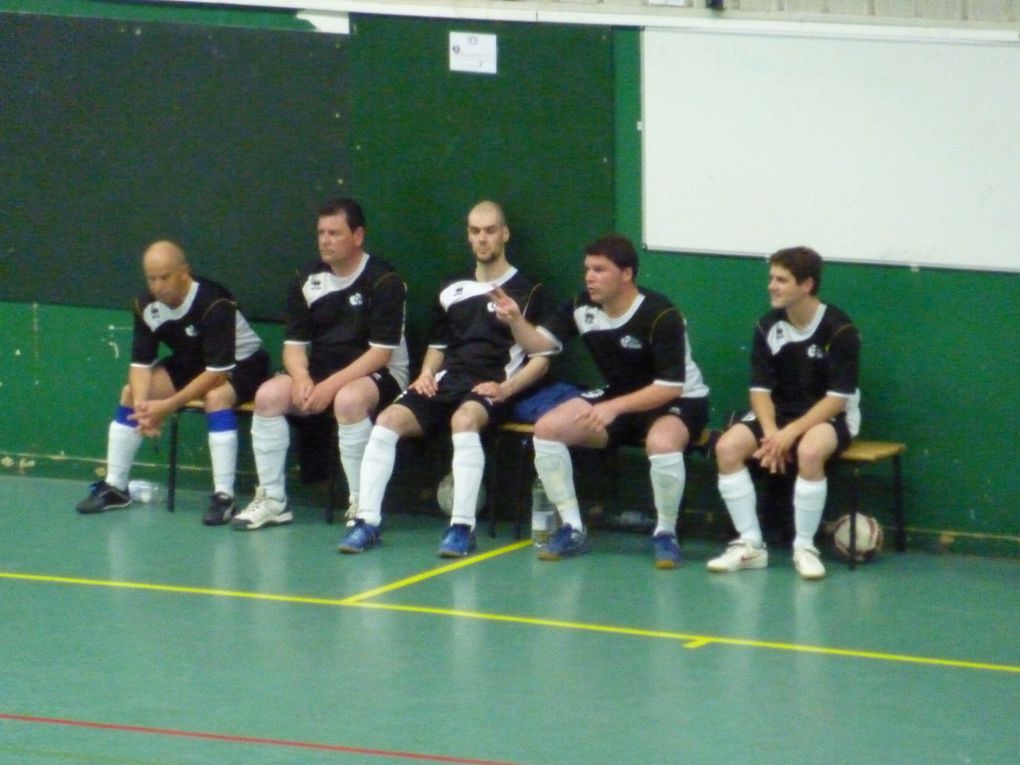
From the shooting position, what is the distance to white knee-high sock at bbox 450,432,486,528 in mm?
7699

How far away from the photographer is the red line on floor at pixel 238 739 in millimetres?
5121

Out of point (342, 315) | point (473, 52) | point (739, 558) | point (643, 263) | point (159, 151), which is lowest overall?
point (739, 558)

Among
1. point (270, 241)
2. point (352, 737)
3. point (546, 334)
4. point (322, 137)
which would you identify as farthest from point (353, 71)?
point (352, 737)

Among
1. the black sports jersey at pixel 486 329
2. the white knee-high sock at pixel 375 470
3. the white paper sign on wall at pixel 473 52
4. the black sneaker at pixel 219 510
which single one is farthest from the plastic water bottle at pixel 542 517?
the white paper sign on wall at pixel 473 52

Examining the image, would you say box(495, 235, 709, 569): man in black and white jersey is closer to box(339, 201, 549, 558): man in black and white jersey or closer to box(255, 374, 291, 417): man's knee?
box(339, 201, 549, 558): man in black and white jersey

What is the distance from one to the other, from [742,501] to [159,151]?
3417 mm

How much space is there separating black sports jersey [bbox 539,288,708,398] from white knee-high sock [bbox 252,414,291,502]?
1.28 meters

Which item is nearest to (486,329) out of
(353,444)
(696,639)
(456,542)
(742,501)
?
(353,444)

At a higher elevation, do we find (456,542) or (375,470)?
(375,470)

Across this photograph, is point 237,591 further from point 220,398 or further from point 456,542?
point 220,398

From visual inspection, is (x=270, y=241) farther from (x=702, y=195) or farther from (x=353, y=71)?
(x=702, y=195)

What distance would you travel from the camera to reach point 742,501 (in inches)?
291

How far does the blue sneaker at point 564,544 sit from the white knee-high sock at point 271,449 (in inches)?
52.2

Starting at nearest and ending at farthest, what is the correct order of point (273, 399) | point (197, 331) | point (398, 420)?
point (398, 420), point (273, 399), point (197, 331)
